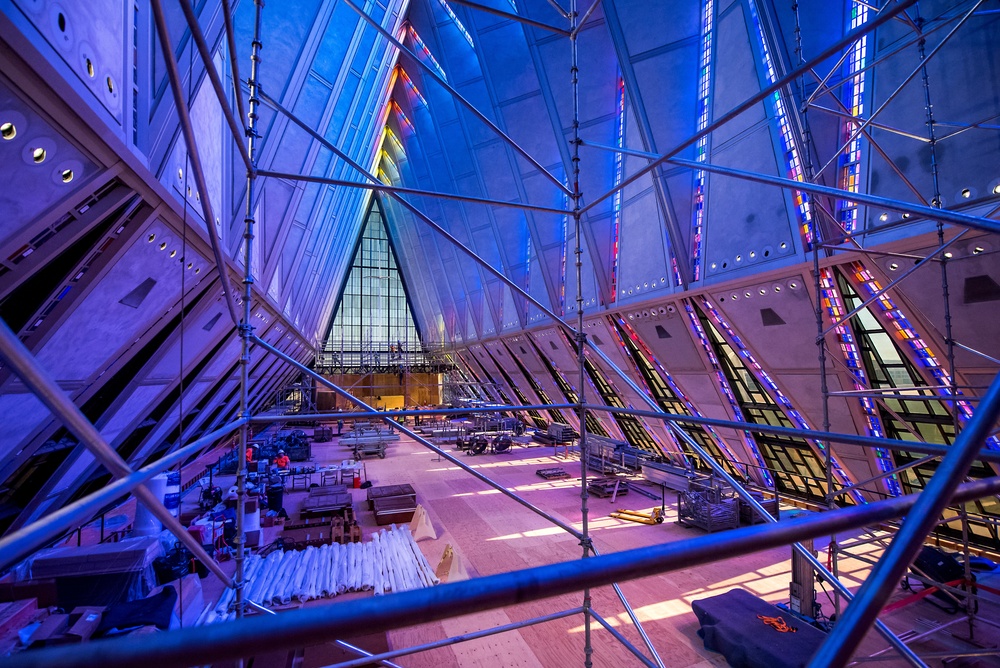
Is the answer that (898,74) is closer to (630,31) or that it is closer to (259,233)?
(630,31)

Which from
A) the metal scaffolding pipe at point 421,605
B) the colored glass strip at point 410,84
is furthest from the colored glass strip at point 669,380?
the colored glass strip at point 410,84

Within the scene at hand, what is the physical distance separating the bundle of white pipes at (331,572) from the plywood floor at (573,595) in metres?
0.40

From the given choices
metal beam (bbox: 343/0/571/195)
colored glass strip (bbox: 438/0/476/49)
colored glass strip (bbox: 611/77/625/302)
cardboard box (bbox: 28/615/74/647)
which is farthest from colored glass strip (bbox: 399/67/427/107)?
cardboard box (bbox: 28/615/74/647)

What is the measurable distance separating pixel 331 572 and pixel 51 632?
3.15 meters

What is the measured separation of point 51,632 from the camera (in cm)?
488

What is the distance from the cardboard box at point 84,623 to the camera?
4.41 meters

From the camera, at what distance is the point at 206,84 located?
152 inches

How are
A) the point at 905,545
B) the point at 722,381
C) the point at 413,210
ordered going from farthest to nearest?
the point at 722,381 < the point at 413,210 < the point at 905,545

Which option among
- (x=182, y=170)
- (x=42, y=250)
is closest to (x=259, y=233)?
(x=182, y=170)

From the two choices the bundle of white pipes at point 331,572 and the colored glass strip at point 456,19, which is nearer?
the bundle of white pipes at point 331,572

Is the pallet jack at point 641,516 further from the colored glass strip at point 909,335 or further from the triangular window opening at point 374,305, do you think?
the triangular window opening at point 374,305

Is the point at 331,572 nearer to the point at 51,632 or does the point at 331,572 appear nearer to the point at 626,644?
the point at 51,632

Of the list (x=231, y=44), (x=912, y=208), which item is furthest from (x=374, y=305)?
(x=912, y=208)

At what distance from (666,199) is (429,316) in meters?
25.1
